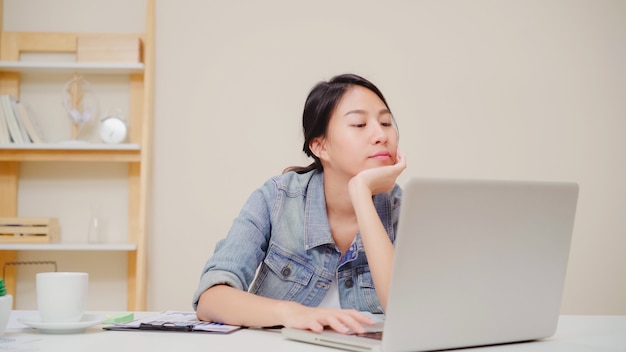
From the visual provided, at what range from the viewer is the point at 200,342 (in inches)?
43.1

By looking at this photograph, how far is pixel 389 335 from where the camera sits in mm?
929

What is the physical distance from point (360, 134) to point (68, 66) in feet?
6.46

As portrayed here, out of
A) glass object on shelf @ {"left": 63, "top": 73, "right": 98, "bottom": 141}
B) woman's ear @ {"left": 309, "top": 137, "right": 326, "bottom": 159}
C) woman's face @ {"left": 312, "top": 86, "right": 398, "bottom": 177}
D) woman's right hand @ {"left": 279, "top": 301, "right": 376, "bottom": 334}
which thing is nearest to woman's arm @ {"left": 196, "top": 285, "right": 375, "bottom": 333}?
woman's right hand @ {"left": 279, "top": 301, "right": 376, "bottom": 334}

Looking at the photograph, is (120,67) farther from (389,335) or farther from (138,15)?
(389,335)

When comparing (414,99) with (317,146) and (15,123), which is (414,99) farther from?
(15,123)

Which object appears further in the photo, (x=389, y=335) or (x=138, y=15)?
(x=138, y=15)

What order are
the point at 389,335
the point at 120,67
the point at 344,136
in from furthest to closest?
the point at 120,67 → the point at 344,136 → the point at 389,335

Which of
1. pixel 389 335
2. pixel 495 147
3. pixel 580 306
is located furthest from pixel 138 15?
pixel 389 335

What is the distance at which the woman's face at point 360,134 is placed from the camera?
5.53 ft

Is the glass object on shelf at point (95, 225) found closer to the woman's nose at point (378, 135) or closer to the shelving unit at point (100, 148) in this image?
the shelving unit at point (100, 148)

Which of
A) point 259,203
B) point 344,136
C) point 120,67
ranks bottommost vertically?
point 259,203

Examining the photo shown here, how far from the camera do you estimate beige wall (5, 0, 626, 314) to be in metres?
3.38

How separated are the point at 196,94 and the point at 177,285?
3.02ft

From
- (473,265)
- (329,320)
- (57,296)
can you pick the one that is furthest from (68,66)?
(473,265)
